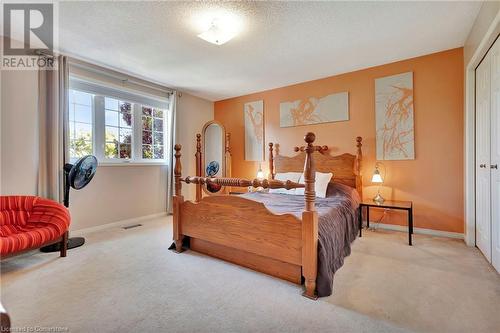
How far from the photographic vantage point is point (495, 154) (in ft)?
6.98

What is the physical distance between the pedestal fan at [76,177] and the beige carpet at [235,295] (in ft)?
0.68

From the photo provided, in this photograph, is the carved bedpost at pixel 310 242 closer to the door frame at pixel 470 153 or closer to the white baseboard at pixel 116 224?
the door frame at pixel 470 153

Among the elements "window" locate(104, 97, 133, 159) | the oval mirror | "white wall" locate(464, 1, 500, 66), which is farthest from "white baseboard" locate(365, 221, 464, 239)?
"window" locate(104, 97, 133, 159)

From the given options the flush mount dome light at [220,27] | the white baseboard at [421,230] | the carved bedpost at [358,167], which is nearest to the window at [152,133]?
the flush mount dome light at [220,27]

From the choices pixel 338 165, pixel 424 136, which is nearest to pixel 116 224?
pixel 338 165

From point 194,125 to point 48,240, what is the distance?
10.4 ft

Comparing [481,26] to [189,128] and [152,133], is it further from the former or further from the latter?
[152,133]

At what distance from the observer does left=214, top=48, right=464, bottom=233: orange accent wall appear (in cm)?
297

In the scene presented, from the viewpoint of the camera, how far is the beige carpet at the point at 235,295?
1451 millimetres

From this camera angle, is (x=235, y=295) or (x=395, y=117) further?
(x=395, y=117)

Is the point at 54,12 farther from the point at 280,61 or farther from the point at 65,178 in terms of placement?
the point at 280,61

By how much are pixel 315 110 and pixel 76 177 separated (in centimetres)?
357

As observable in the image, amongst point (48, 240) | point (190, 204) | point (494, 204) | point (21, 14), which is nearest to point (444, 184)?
point (494, 204)

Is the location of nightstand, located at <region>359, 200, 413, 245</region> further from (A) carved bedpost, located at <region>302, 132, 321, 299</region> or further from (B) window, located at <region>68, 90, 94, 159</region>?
(B) window, located at <region>68, 90, 94, 159</region>
